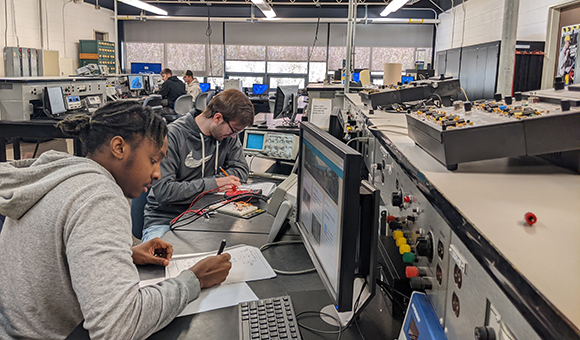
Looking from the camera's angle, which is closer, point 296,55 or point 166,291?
point 166,291

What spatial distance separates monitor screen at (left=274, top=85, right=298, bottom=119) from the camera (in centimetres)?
435

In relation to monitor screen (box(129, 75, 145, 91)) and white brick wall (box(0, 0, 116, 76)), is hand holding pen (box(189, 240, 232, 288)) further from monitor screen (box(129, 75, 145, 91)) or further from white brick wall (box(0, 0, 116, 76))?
white brick wall (box(0, 0, 116, 76))

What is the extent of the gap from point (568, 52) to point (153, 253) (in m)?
5.19

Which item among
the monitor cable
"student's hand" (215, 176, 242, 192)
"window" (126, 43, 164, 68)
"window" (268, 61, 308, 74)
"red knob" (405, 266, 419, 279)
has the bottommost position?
the monitor cable

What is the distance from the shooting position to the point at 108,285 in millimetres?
844

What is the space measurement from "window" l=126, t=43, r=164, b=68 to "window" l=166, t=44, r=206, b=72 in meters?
0.23

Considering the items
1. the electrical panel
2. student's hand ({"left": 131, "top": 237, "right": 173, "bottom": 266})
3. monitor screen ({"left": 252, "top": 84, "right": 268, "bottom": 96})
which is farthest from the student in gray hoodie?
the electrical panel

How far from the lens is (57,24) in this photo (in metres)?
8.38

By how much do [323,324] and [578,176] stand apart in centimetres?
60

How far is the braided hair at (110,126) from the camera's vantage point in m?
1.03

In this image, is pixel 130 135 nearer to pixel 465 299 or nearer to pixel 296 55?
pixel 465 299

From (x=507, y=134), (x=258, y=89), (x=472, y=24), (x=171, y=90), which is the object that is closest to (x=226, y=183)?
(x=507, y=134)

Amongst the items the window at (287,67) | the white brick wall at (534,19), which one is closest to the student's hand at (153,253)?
the white brick wall at (534,19)

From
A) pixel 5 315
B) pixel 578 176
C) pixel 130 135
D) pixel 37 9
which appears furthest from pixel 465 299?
pixel 37 9
